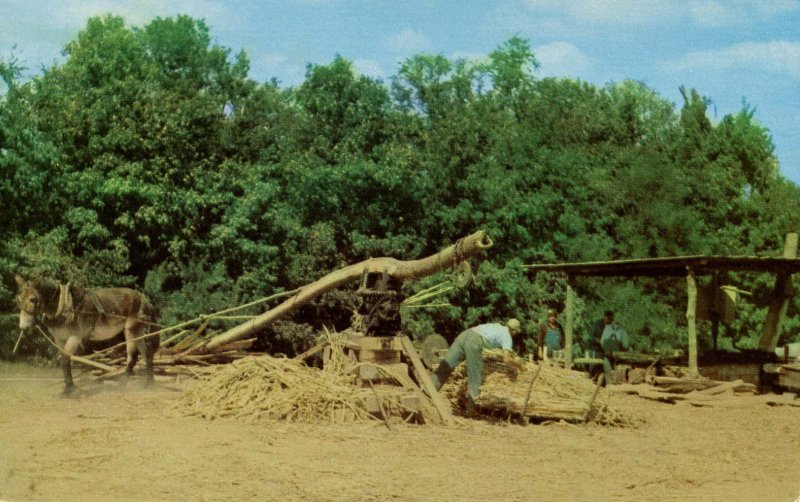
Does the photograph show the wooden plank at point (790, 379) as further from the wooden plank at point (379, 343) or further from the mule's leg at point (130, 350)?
the mule's leg at point (130, 350)

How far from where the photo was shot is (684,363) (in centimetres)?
2111

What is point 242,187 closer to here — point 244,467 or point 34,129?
point 34,129

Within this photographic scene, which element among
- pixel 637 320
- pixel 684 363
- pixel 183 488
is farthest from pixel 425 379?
pixel 637 320

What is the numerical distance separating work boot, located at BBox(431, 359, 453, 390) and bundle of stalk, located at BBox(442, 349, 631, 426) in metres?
0.53

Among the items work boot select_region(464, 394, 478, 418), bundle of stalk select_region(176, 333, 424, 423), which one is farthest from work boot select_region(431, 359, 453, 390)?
bundle of stalk select_region(176, 333, 424, 423)

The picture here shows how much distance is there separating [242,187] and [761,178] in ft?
68.5

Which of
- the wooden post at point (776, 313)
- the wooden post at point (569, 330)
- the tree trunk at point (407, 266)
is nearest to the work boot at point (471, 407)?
the tree trunk at point (407, 266)

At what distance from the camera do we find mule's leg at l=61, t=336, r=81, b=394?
15.0 m

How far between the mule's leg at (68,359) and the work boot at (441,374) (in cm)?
578

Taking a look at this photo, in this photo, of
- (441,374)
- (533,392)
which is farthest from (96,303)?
(533,392)

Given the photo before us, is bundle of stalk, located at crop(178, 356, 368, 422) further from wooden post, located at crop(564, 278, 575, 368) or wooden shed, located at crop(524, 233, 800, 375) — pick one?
wooden post, located at crop(564, 278, 575, 368)

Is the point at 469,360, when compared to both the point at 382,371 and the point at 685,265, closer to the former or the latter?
the point at 382,371

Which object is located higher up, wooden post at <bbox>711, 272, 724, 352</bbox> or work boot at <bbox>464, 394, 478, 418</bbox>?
wooden post at <bbox>711, 272, 724, 352</bbox>

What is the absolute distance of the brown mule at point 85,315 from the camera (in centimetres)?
1459
